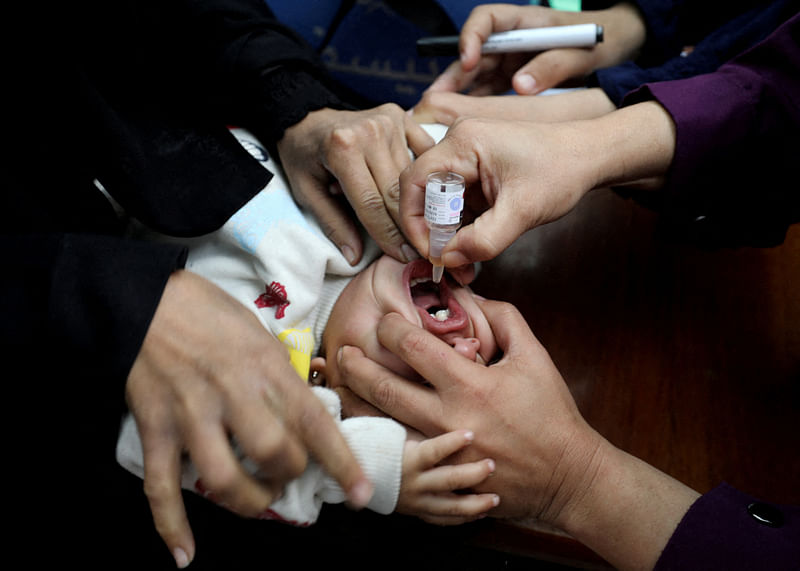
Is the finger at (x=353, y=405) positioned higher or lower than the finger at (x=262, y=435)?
lower

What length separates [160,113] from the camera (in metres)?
1.03

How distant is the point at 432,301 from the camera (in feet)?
3.62

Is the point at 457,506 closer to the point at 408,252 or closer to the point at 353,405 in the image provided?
the point at 353,405

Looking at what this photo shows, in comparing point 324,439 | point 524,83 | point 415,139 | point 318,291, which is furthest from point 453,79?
point 324,439

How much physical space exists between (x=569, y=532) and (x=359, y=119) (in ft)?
2.67

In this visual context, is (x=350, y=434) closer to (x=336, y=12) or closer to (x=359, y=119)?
(x=359, y=119)

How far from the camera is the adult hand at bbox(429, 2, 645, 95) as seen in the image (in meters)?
1.42

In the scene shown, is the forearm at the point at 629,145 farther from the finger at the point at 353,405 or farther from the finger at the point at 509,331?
the finger at the point at 353,405

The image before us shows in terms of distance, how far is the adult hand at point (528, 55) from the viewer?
1.42m

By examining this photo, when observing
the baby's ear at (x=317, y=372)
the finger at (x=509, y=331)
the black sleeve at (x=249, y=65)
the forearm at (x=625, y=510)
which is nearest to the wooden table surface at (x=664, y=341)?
the forearm at (x=625, y=510)

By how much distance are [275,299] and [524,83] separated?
2.85 feet

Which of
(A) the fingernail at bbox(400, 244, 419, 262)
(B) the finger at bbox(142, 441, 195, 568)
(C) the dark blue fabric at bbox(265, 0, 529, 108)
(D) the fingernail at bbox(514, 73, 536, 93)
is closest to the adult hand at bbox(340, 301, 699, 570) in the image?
(A) the fingernail at bbox(400, 244, 419, 262)

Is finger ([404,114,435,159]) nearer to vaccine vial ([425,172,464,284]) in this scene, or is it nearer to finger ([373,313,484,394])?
vaccine vial ([425,172,464,284])

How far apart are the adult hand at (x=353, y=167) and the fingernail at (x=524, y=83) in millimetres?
436
